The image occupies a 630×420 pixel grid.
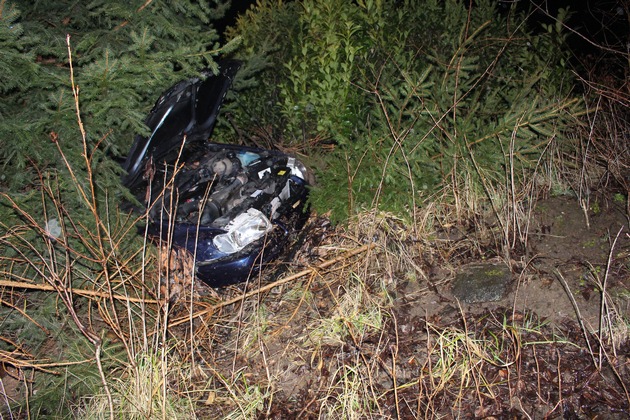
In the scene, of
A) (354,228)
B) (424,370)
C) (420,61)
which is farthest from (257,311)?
(420,61)

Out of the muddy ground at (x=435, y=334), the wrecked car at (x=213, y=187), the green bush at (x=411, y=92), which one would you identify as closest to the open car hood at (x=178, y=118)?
the wrecked car at (x=213, y=187)

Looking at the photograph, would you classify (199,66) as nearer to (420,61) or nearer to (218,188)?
(218,188)

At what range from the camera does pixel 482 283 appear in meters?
3.60

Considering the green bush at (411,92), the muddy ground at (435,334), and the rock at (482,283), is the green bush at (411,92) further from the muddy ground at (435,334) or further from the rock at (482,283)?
the rock at (482,283)

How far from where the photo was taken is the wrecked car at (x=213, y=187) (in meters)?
4.00

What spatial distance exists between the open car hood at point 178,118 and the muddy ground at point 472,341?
57.7 inches

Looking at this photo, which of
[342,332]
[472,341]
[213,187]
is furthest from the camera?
[213,187]

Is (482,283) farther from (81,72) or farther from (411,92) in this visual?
(81,72)

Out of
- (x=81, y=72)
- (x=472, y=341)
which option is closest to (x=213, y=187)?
(x=81, y=72)

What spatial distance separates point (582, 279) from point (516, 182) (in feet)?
3.81

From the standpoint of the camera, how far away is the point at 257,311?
3891mm

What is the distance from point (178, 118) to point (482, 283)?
2766mm

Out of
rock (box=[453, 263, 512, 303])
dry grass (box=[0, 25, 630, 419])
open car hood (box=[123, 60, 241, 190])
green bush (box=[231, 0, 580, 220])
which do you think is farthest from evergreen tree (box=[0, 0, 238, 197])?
rock (box=[453, 263, 512, 303])

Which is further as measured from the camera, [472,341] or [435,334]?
[435,334]
